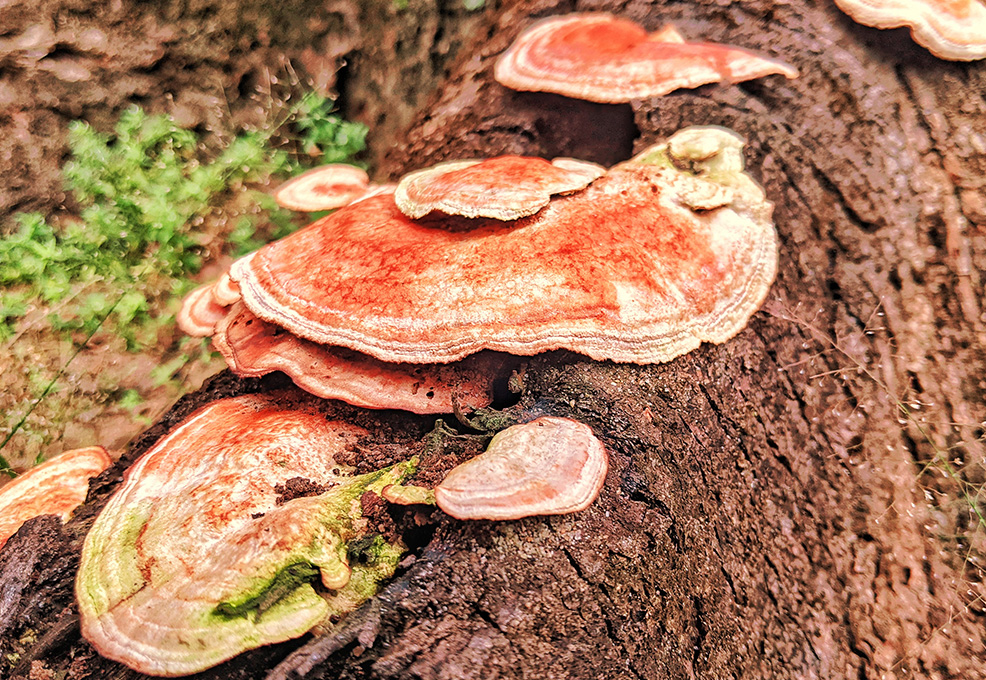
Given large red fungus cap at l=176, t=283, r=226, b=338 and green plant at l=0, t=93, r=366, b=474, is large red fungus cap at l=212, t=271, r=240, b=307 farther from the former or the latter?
green plant at l=0, t=93, r=366, b=474

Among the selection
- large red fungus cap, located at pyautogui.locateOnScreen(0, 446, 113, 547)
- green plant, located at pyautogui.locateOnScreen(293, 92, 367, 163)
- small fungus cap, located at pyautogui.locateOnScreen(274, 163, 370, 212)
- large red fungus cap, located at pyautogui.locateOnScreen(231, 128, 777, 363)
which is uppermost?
large red fungus cap, located at pyautogui.locateOnScreen(231, 128, 777, 363)

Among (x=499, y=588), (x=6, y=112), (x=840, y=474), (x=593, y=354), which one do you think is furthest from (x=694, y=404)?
(x=6, y=112)

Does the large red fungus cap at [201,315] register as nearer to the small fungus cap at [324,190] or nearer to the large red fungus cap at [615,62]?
the small fungus cap at [324,190]

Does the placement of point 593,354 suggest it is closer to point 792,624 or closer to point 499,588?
point 499,588

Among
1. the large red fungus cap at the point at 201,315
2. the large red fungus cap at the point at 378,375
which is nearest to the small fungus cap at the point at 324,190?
the large red fungus cap at the point at 201,315

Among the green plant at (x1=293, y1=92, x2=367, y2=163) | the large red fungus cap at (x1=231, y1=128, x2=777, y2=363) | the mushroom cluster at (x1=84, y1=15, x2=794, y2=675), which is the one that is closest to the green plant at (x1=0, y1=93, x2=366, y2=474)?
the green plant at (x1=293, y1=92, x2=367, y2=163)

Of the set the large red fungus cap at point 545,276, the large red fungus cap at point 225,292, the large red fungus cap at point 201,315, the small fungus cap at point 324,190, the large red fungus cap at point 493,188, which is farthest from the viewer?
the small fungus cap at point 324,190
